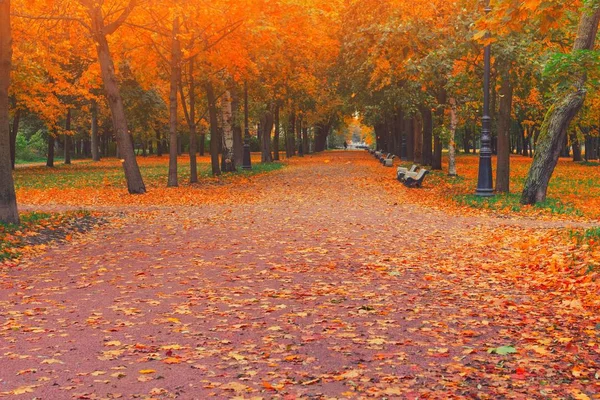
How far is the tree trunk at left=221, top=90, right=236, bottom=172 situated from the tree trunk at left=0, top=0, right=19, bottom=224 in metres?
18.6

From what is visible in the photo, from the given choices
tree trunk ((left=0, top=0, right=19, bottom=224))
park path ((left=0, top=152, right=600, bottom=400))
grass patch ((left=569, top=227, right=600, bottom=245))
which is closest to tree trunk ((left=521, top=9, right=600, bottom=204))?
park path ((left=0, top=152, right=600, bottom=400))

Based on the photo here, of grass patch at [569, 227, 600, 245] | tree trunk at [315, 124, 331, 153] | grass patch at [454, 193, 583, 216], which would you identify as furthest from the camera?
tree trunk at [315, 124, 331, 153]

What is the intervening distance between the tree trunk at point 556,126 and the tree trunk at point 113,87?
12507 mm

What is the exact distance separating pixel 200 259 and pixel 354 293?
3.45 m

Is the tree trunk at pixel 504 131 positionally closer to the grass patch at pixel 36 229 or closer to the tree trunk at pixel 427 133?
the grass patch at pixel 36 229

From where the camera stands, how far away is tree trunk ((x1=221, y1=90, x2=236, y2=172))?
33125mm

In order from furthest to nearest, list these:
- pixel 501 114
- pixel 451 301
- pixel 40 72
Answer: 1. pixel 40 72
2. pixel 501 114
3. pixel 451 301

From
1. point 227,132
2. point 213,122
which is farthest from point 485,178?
point 213,122

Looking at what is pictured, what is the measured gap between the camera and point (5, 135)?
1424cm

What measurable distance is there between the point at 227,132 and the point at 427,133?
11540 mm

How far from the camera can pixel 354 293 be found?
865cm

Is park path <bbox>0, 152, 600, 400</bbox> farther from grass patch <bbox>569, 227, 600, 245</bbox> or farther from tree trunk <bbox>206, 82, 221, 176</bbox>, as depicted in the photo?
tree trunk <bbox>206, 82, 221, 176</bbox>

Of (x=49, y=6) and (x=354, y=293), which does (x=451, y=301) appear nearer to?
(x=354, y=293)

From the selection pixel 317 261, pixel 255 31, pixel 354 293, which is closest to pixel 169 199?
pixel 255 31
